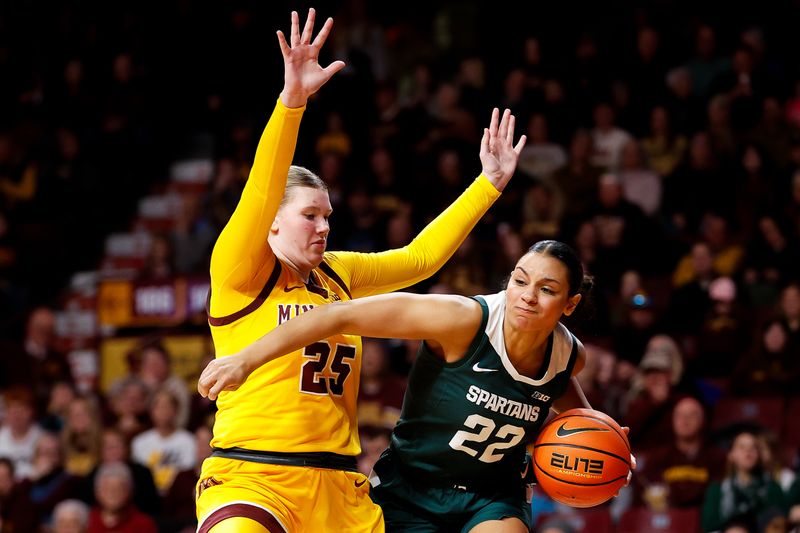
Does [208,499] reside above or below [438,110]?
below

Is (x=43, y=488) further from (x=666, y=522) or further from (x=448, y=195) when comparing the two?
(x=666, y=522)

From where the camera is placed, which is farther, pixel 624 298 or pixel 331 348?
pixel 624 298

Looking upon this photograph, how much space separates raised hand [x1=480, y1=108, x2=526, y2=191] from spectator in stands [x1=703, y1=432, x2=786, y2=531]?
3347 millimetres

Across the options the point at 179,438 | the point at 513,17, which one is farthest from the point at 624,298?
the point at 513,17

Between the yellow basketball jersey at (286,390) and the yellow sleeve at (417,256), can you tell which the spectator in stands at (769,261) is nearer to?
the yellow sleeve at (417,256)

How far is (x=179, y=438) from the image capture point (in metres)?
10.0

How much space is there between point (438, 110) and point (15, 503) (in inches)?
243

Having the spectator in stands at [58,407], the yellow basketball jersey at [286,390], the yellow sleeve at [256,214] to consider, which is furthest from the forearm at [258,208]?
the spectator in stands at [58,407]

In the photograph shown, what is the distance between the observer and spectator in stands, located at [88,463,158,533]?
8.85 m

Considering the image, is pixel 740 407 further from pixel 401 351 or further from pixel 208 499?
pixel 208 499

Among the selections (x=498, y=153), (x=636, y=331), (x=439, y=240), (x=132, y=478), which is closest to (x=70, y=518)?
(x=132, y=478)

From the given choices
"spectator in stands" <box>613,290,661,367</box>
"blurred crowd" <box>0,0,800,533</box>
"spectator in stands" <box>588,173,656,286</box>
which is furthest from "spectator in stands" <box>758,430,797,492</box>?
"spectator in stands" <box>588,173,656,286</box>

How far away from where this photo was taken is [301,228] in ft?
14.8

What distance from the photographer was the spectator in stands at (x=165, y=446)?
9898 millimetres
